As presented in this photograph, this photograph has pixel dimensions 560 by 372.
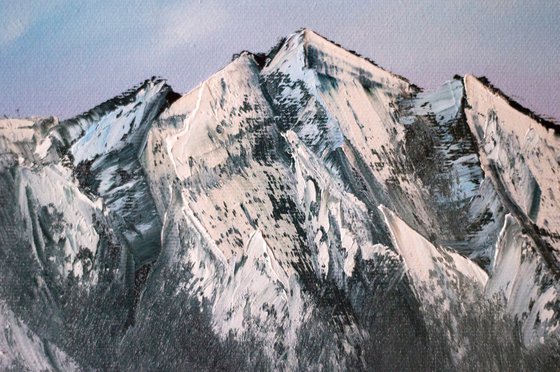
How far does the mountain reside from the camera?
124 centimetres

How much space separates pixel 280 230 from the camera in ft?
4.33

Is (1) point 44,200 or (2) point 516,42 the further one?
(2) point 516,42

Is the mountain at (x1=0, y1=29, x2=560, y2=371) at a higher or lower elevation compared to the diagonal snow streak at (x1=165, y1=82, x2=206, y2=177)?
lower

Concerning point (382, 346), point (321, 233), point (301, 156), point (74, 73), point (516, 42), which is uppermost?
point (74, 73)

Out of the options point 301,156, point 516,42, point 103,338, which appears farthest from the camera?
point 516,42

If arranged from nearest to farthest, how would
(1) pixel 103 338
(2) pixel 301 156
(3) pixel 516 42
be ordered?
(1) pixel 103 338 < (2) pixel 301 156 < (3) pixel 516 42

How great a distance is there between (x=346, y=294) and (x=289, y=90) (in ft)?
1.23

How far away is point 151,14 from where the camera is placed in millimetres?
1294

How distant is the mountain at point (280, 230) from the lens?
124 cm

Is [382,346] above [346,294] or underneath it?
underneath

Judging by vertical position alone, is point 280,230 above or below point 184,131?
below

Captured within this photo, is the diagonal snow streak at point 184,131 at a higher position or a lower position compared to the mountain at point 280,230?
higher

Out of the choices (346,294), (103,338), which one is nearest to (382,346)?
(346,294)

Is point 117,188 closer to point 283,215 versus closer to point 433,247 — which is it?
point 283,215
